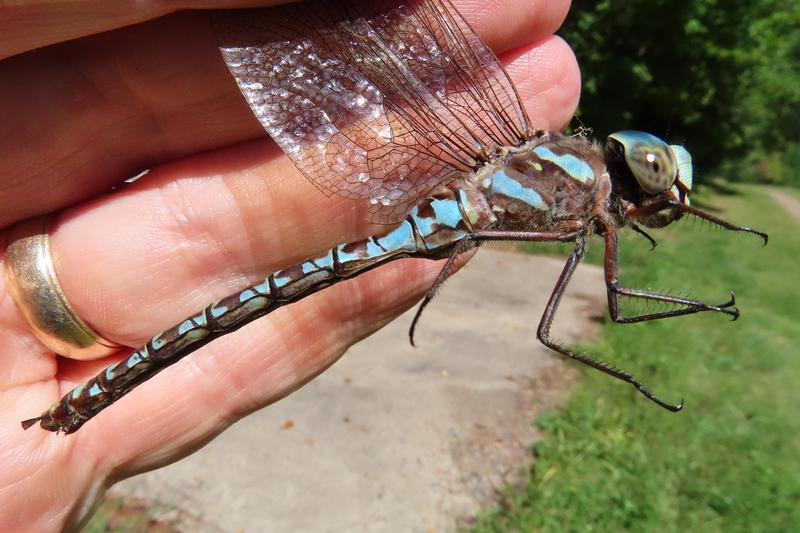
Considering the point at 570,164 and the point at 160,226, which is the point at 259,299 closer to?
the point at 160,226

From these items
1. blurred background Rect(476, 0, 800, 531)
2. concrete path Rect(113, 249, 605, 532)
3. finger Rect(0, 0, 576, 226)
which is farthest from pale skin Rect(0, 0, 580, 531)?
concrete path Rect(113, 249, 605, 532)

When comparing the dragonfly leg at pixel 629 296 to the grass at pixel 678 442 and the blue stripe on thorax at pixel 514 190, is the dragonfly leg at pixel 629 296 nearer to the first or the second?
the blue stripe on thorax at pixel 514 190

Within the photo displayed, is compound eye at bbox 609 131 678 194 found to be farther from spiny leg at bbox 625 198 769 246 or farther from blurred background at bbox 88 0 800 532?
blurred background at bbox 88 0 800 532

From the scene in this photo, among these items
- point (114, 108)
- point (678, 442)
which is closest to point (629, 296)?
point (114, 108)

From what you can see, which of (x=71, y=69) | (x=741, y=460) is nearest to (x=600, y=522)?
(x=741, y=460)

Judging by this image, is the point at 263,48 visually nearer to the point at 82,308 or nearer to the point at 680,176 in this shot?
the point at 82,308

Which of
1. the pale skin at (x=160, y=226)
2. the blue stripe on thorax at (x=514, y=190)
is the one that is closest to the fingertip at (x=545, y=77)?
the pale skin at (x=160, y=226)

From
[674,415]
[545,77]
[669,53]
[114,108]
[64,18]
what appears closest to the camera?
[64,18]
